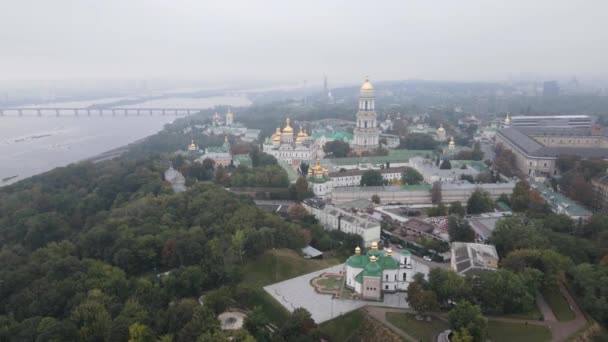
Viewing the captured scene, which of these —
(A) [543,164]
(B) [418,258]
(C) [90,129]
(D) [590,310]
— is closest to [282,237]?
(B) [418,258]

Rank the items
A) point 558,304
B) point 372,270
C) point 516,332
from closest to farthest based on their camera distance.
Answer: point 516,332
point 558,304
point 372,270

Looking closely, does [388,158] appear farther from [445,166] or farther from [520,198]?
[520,198]

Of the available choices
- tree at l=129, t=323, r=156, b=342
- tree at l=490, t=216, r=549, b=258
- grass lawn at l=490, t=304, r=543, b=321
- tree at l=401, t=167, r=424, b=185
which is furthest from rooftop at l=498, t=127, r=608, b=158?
tree at l=129, t=323, r=156, b=342

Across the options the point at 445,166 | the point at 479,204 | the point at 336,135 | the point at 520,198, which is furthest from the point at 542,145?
the point at 336,135

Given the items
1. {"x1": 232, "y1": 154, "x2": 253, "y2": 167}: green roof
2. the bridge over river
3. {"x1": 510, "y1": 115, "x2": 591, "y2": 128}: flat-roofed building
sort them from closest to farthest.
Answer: {"x1": 232, "y1": 154, "x2": 253, "y2": 167}: green roof < {"x1": 510, "y1": 115, "x2": 591, "y2": 128}: flat-roofed building < the bridge over river

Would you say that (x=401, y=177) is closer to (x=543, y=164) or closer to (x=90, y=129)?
(x=543, y=164)

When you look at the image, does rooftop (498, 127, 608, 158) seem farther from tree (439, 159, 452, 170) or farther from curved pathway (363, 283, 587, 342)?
curved pathway (363, 283, 587, 342)
